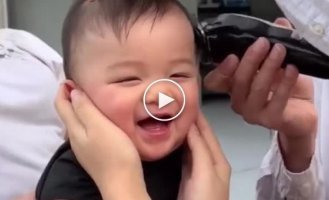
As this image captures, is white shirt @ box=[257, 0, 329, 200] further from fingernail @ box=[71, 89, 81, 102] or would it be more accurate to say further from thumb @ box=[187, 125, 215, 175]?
fingernail @ box=[71, 89, 81, 102]

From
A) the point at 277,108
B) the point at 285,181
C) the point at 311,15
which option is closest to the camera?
the point at 311,15

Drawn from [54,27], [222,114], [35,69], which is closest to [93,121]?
[35,69]

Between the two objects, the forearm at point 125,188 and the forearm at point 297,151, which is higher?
the forearm at point 125,188

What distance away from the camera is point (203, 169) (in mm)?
770

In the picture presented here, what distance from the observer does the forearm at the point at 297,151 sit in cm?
→ 90

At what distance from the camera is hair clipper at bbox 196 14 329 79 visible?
74 cm

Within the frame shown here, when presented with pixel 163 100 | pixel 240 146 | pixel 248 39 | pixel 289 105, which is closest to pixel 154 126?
pixel 163 100

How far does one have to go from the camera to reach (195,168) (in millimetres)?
772

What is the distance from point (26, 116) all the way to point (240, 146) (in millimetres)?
1699

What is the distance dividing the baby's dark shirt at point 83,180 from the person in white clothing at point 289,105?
10 cm

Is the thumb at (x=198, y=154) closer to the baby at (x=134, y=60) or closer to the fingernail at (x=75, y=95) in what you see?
the baby at (x=134, y=60)

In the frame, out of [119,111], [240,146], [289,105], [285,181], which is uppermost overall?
[119,111]

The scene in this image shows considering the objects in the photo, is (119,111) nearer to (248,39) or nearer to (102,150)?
(102,150)

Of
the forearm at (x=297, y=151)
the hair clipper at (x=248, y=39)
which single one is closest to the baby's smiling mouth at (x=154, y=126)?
the hair clipper at (x=248, y=39)
